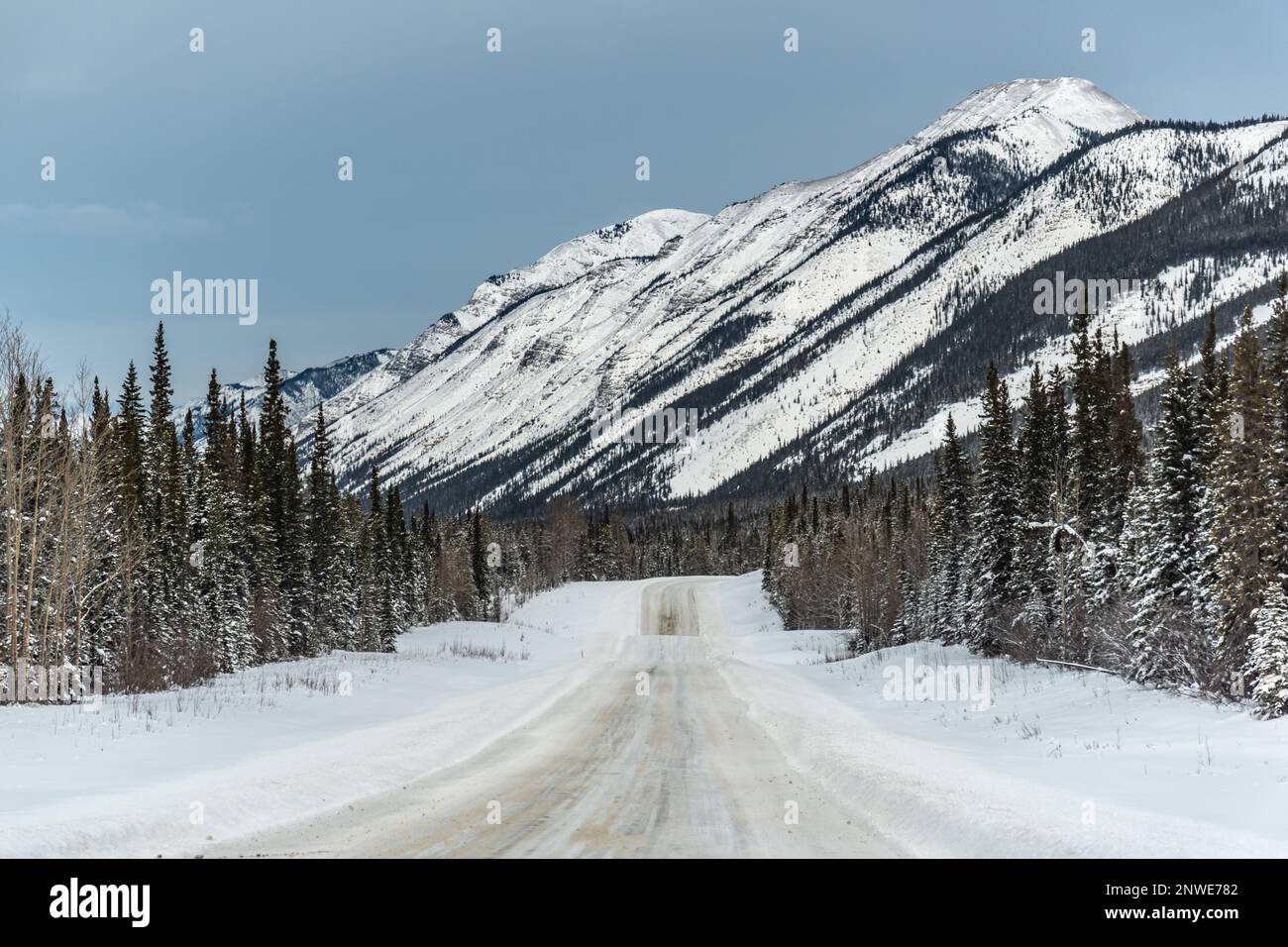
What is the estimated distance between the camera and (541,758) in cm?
1441

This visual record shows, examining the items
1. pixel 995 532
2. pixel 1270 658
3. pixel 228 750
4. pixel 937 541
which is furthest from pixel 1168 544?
pixel 937 541

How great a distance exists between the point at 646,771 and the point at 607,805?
2808 mm

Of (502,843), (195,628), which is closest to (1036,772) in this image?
(502,843)

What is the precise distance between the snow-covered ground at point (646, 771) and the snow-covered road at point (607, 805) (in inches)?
2.2

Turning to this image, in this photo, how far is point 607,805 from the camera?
409 inches

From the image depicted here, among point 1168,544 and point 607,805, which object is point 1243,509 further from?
point 607,805

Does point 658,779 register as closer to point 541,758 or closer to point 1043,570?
point 541,758

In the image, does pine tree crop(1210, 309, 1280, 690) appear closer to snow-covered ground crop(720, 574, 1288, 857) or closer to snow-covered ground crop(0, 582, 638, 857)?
snow-covered ground crop(720, 574, 1288, 857)

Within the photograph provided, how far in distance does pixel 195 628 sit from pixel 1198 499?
111ft

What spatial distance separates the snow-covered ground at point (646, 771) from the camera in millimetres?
8547

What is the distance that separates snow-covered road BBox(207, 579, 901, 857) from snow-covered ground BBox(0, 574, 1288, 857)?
0.18 feet

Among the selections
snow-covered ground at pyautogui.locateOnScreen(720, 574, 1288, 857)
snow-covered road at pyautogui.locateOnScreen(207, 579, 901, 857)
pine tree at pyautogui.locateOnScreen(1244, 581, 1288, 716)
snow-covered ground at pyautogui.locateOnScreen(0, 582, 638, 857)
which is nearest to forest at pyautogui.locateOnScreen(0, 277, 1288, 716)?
pine tree at pyautogui.locateOnScreen(1244, 581, 1288, 716)

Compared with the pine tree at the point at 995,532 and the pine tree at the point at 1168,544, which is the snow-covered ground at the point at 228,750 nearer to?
the pine tree at the point at 1168,544
